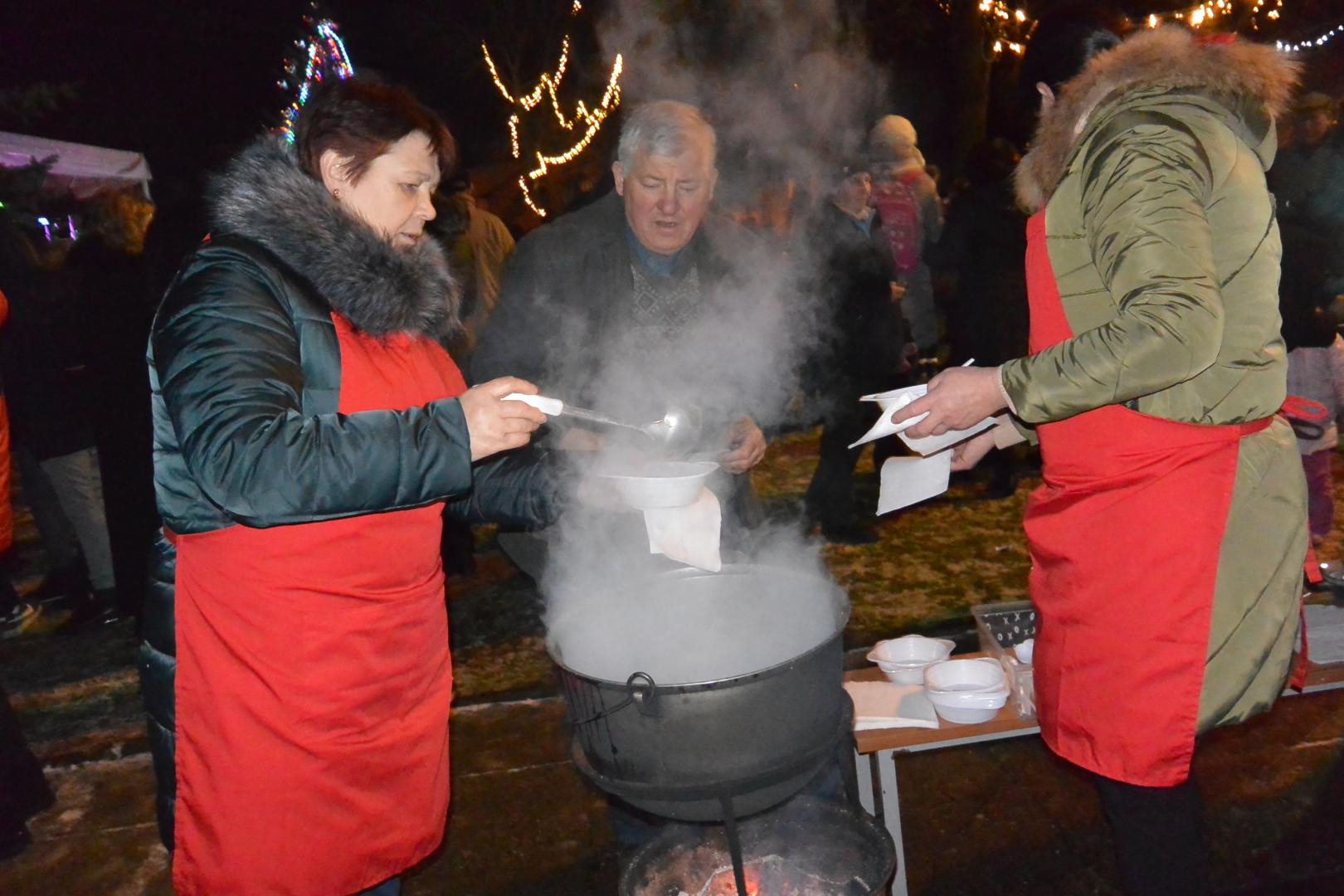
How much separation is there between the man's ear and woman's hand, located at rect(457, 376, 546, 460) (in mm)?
593

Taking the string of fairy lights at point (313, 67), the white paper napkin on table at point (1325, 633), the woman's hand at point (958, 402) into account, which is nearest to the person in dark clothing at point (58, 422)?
the string of fairy lights at point (313, 67)

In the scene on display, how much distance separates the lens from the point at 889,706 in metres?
2.71

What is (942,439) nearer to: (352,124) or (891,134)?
(352,124)

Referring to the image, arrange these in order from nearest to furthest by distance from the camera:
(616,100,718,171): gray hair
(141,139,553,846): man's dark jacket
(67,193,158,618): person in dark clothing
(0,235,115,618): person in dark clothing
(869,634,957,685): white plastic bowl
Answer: (141,139,553,846): man's dark jacket
(869,634,957,685): white plastic bowl
(616,100,718,171): gray hair
(67,193,158,618): person in dark clothing
(0,235,115,618): person in dark clothing

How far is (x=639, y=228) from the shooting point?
3244mm

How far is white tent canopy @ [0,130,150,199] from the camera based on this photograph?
1050 centimetres

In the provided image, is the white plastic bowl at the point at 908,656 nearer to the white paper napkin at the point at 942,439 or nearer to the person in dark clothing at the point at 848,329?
the white paper napkin at the point at 942,439

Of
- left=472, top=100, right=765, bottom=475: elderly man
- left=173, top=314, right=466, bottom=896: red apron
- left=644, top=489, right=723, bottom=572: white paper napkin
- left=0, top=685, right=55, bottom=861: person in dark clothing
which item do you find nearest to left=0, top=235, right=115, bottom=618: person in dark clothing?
left=0, top=685, right=55, bottom=861: person in dark clothing

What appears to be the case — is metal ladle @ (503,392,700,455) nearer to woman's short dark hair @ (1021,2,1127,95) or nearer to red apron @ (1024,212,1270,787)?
red apron @ (1024,212,1270,787)

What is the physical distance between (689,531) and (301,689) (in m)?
0.95

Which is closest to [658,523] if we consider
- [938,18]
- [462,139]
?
[938,18]

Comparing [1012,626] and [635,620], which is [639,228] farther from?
[1012,626]

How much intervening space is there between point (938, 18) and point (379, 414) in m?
15.0

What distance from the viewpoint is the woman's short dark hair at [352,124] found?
1.96m
